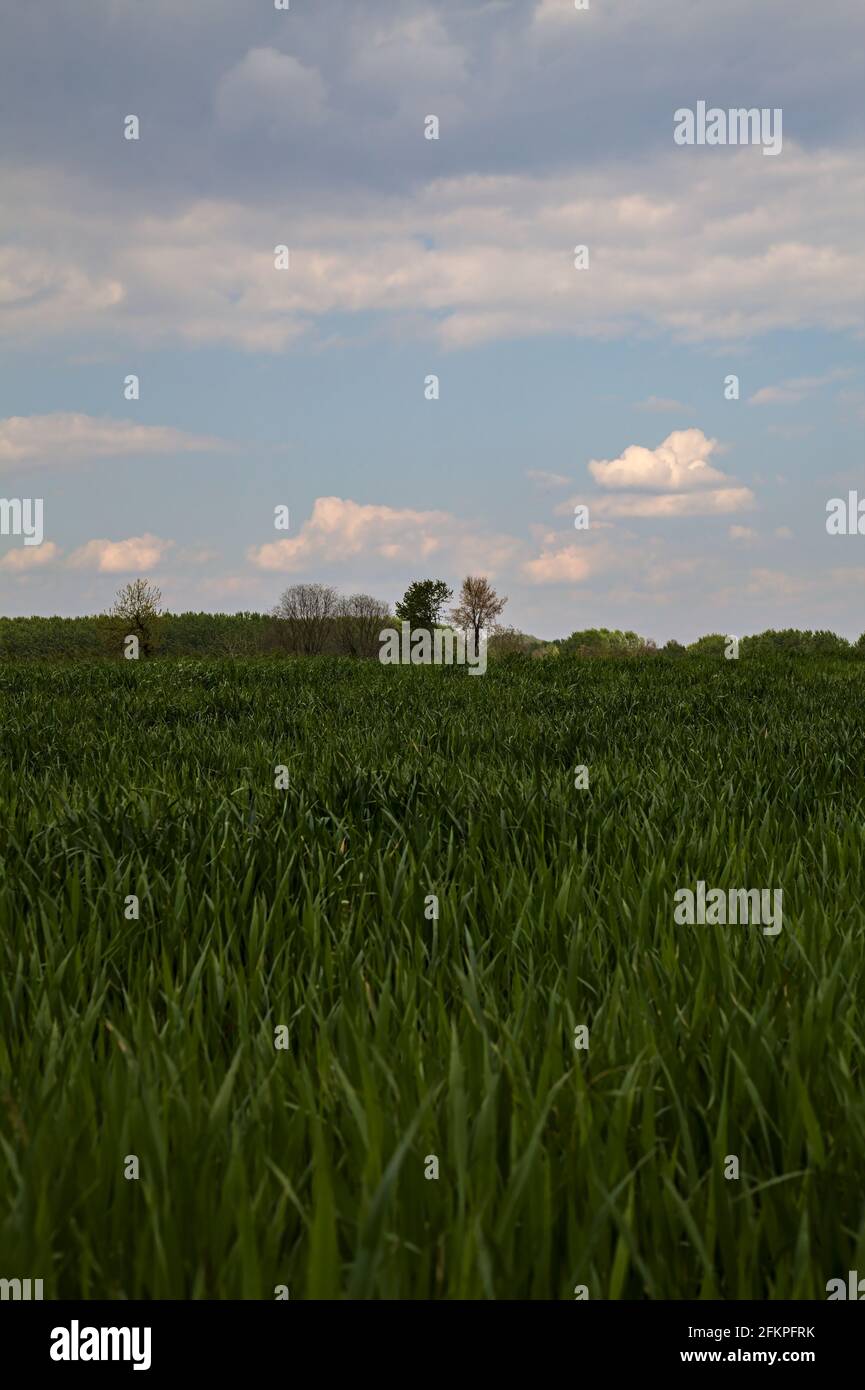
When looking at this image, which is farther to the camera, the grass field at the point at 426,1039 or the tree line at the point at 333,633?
the tree line at the point at 333,633

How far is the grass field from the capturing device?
1.19 m

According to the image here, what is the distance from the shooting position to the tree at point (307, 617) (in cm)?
3509

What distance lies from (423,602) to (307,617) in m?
11.0

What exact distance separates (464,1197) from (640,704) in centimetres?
761

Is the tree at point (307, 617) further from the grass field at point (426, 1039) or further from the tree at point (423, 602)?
the grass field at point (426, 1039)

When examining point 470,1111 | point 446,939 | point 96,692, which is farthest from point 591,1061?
point 96,692

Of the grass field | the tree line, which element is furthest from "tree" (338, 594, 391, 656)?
the grass field

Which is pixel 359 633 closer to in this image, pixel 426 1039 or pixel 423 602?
pixel 423 602

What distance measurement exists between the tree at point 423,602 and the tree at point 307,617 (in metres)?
7.07

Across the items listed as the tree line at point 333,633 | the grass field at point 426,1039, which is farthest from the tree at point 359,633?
the grass field at point 426,1039

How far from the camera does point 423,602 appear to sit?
151 feet

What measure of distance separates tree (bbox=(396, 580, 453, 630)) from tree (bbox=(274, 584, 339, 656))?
707 centimetres

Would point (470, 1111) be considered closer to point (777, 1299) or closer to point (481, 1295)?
point (481, 1295)

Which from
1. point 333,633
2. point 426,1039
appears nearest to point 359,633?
point 333,633
